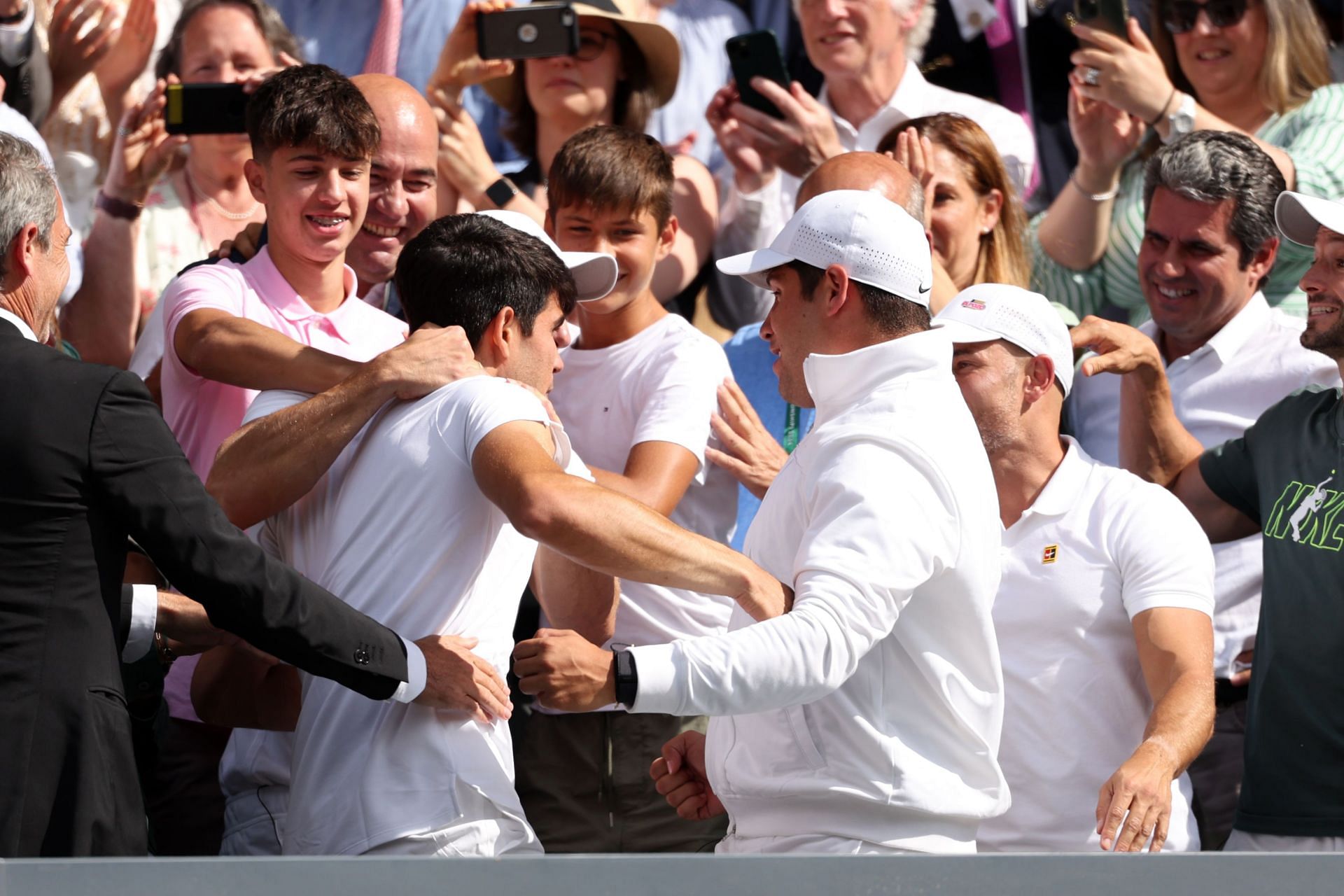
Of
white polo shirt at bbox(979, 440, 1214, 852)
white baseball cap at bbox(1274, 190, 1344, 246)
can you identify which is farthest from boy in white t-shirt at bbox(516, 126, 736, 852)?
white baseball cap at bbox(1274, 190, 1344, 246)

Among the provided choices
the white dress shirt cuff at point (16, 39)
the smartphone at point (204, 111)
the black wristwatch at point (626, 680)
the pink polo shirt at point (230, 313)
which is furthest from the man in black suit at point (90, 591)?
the white dress shirt cuff at point (16, 39)

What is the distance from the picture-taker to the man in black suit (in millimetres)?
2533

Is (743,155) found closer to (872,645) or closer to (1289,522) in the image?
(1289,522)

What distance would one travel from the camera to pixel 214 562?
2645mm

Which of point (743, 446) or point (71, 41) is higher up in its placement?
point (71, 41)

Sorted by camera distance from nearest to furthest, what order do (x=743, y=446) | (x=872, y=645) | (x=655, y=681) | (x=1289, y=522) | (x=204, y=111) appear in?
(x=655, y=681), (x=872, y=645), (x=1289, y=522), (x=743, y=446), (x=204, y=111)

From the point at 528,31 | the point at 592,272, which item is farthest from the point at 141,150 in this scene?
the point at 592,272

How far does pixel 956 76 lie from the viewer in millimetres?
5617

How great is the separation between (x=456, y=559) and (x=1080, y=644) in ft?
4.63

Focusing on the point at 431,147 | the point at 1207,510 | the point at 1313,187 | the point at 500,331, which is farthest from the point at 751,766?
the point at 1313,187

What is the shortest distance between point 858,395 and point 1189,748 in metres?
1.00

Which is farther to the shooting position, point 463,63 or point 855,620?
point 463,63

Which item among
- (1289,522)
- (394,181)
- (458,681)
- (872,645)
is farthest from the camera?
(394,181)

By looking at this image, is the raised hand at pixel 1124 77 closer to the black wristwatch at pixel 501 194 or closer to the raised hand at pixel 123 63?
the black wristwatch at pixel 501 194
